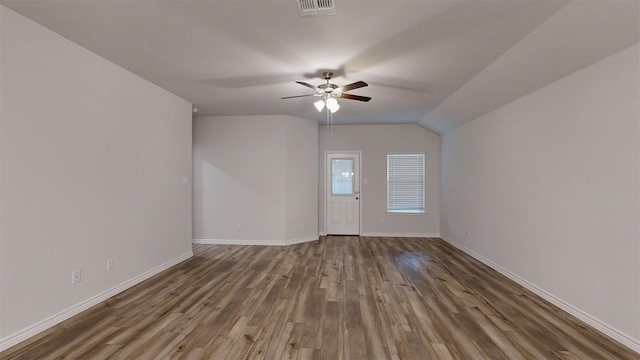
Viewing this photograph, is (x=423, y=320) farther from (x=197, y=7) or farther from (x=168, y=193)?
(x=168, y=193)

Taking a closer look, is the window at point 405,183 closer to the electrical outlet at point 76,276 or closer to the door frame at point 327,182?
the door frame at point 327,182

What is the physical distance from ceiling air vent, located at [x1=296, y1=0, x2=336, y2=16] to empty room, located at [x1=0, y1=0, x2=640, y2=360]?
0.02 m

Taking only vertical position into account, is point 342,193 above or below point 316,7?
below

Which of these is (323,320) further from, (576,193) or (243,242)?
(243,242)

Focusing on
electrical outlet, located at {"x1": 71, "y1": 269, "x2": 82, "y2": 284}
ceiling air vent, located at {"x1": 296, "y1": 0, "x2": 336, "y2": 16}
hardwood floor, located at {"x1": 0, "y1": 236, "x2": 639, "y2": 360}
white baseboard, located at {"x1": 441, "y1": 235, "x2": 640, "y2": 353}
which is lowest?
hardwood floor, located at {"x1": 0, "y1": 236, "x2": 639, "y2": 360}

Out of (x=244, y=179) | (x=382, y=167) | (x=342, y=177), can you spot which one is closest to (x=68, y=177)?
(x=244, y=179)

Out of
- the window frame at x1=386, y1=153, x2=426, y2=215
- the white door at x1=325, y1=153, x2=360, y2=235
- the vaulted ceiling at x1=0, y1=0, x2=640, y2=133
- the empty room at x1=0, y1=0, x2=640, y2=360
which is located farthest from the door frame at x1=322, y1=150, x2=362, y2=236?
the vaulted ceiling at x1=0, y1=0, x2=640, y2=133

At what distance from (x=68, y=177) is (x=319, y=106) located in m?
2.76

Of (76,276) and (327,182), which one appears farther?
(327,182)

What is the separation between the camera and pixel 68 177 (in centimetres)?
267

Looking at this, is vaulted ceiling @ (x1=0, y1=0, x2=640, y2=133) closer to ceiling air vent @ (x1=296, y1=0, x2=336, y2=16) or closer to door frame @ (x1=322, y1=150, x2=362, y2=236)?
ceiling air vent @ (x1=296, y1=0, x2=336, y2=16)

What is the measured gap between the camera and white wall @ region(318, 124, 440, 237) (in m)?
6.59

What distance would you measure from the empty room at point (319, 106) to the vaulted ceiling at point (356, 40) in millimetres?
21

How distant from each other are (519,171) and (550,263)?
117 cm
